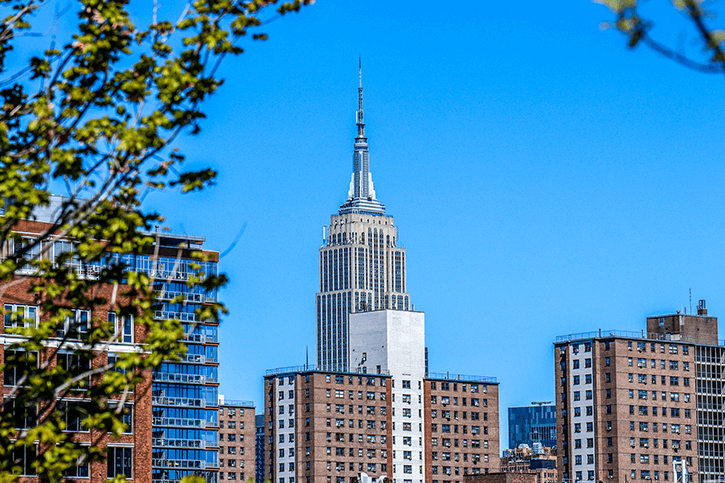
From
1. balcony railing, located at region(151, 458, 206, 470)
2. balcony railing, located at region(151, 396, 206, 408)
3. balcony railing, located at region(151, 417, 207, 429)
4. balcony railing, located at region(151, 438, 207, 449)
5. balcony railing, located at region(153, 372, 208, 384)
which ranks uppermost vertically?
balcony railing, located at region(153, 372, 208, 384)

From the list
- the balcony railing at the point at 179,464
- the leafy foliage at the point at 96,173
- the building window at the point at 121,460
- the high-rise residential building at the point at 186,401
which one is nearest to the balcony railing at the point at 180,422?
the high-rise residential building at the point at 186,401

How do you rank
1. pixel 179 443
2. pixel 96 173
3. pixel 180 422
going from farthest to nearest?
pixel 180 422
pixel 179 443
pixel 96 173

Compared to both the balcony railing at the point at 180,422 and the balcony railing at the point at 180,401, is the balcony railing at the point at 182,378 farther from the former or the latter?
the balcony railing at the point at 180,422

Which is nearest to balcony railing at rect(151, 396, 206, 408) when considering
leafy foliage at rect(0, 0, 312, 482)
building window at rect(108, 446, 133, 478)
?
building window at rect(108, 446, 133, 478)

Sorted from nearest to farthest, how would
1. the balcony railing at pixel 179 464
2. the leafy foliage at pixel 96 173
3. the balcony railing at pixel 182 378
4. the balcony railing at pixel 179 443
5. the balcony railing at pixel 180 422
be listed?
the leafy foliage at pixel 96 173
the balcony railing at pixel 179 464
the balcony railing at pixel 179 443
the balcony railing at pixel 180 422
the balcony railing at pixel 182 378

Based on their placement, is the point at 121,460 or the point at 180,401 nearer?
the point at 121,460

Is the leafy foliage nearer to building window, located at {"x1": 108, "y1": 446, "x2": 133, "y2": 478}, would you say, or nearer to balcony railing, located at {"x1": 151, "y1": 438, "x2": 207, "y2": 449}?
building window, located at {"x1": 108, "y1": 446, "x2": 133, "y2": 478}

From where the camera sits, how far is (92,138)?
72.9 ft

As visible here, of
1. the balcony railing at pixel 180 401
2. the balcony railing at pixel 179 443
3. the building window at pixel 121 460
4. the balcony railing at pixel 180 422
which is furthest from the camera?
the balcony railing at pixel 180 401

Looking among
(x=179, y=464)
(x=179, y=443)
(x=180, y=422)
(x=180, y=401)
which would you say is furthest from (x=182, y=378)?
(x=179, y=464)

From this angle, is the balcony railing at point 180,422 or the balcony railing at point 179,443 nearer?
the balcony railing at point 179,443

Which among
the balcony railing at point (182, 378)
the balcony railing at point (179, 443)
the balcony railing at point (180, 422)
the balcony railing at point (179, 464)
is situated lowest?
the balcony railing at point (179, 464)

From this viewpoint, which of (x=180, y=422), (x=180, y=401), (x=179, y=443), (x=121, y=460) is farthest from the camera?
(x=180, y=401)

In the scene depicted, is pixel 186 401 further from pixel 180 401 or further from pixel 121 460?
pixel 121 460
